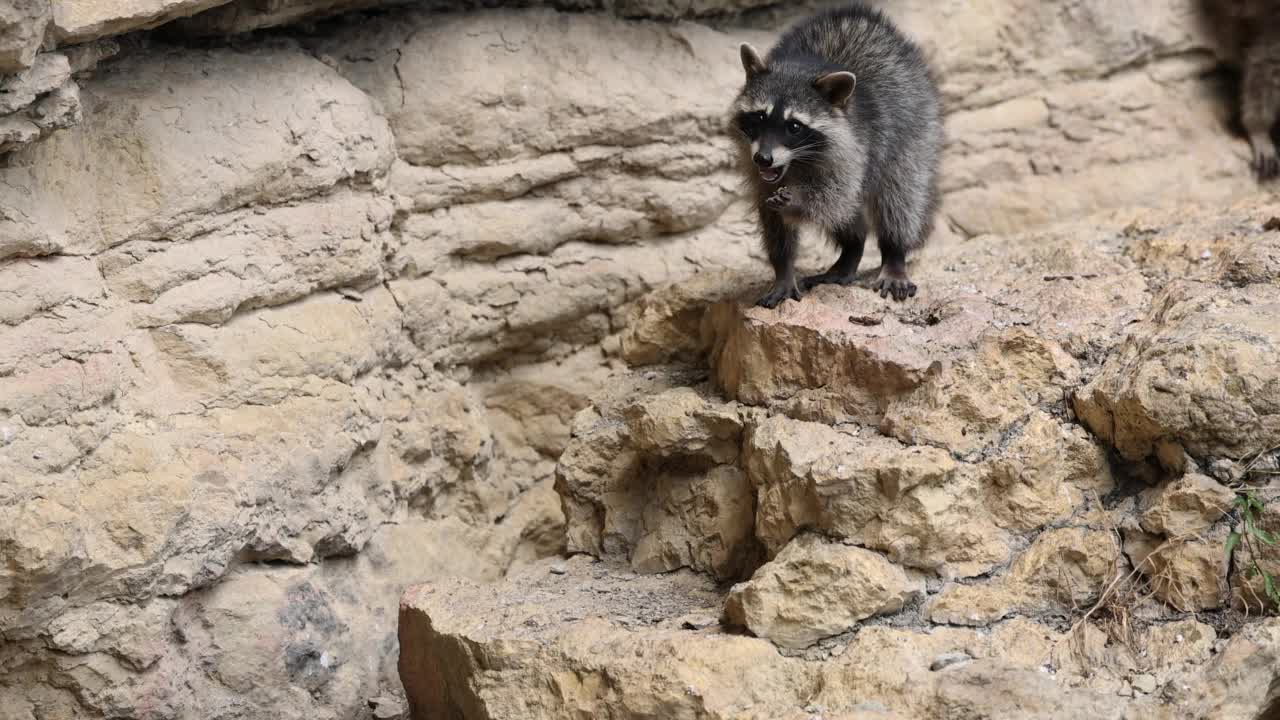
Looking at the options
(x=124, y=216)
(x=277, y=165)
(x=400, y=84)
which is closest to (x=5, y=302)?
(x=124, y=216)

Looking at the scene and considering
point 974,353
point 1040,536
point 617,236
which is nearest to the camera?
point 1040,536

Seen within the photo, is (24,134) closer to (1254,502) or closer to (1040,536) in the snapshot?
(1040,536)

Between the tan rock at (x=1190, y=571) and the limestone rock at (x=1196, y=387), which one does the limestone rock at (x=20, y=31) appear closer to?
the limestone rock at (x=1196, y=387)

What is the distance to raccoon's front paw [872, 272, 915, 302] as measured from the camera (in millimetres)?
4414

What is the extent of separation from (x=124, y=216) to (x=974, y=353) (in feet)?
8.41

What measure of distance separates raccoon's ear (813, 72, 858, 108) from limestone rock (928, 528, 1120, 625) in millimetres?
1607

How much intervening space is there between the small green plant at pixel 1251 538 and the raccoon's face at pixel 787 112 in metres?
1.72

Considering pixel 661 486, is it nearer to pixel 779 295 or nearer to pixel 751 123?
pixel 779 295

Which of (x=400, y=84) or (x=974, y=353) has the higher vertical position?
(x=400, y=84)

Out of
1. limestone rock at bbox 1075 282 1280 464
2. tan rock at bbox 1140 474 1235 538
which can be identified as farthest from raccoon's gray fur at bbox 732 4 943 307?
tan rock at bbox 1140 474 1235 538

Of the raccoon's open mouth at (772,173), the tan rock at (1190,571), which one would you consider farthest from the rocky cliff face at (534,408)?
the raccoon's open mouth at (772,173)

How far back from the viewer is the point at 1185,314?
3850 mm

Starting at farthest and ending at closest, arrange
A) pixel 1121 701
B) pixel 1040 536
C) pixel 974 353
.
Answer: pixel 974 353
pixel 1040 536
pixel 1121 701

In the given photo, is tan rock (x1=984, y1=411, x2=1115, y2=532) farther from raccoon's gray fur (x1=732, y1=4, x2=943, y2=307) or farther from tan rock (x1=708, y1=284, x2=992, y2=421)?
raccoon's gray fur (x1=732, y1=4, x2=943, y2=307)
